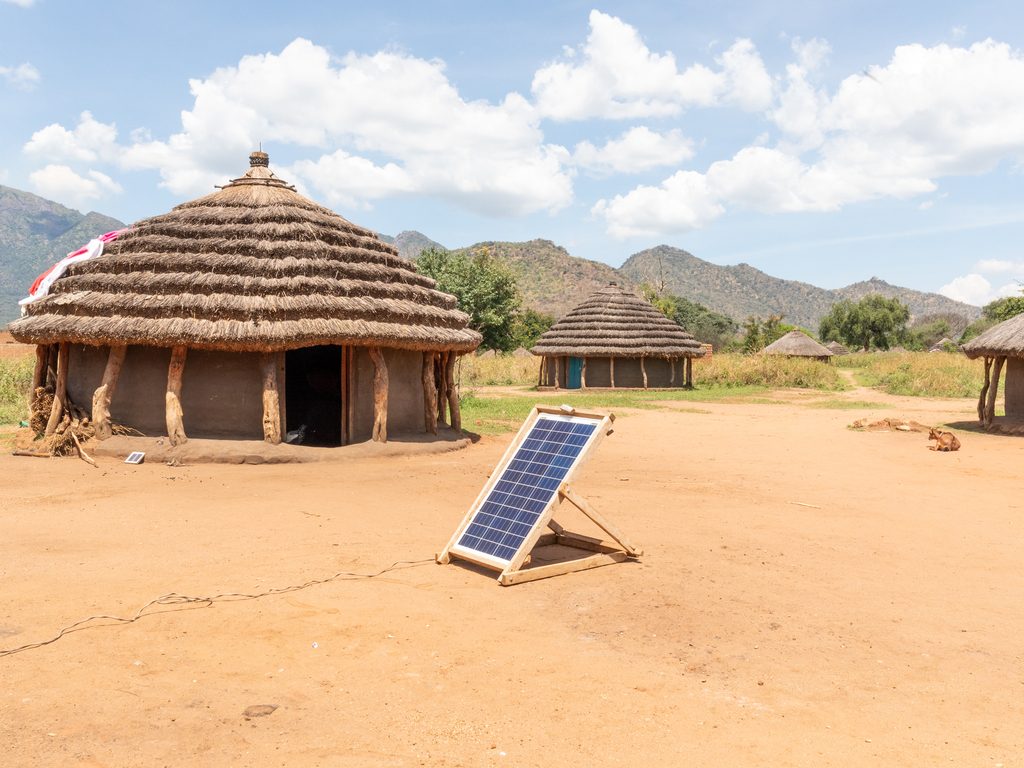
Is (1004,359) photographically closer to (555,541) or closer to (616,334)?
(616,334)

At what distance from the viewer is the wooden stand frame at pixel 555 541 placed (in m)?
5.82

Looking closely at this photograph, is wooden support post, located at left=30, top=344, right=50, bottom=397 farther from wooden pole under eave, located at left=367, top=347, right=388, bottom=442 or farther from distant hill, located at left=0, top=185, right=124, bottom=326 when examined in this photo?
distant hill, located at left=0, top=185, right=124, bottom=326

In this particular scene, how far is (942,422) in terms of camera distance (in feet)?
60.4

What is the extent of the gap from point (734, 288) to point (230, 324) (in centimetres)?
10568

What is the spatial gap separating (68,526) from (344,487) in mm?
3017

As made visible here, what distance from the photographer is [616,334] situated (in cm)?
2806

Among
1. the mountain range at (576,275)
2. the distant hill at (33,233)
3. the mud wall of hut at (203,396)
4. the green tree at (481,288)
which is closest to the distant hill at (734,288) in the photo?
the mountain range at (576,275)

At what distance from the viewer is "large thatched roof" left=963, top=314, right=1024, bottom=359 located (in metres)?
15.8

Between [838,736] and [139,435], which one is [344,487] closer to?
[139,435]

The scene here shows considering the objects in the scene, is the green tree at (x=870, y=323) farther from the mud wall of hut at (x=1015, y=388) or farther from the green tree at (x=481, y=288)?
the mud wall of hut at (x=1015, y=388)

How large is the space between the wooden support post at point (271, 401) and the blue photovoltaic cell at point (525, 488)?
5754 mm

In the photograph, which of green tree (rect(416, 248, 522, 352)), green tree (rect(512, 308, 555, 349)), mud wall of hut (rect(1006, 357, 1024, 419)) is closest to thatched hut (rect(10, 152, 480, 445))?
mud wall of hut (rect(1006, 357, 1024, 419))

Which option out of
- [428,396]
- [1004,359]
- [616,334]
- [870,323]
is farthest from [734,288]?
[428,396]

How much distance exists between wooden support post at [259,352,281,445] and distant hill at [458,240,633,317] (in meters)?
61.6
